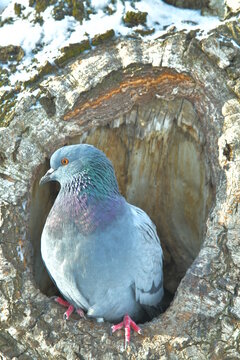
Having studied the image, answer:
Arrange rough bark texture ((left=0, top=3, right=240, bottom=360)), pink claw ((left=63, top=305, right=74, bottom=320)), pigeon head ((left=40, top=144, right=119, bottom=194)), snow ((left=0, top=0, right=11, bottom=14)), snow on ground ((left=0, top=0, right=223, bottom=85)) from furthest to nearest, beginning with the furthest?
snow ((left=0, top=0, right=11, bottom=14)), snow on ground ((left=0, top=0, right=223, bottom=85)), pigeon head ((left=40, top=144, right=119, bottom=194)), pink claw ((left=63, top=305, right=74, bottom=320)), rough bark texture ((left=0, top=3, right=240, bottom=360))

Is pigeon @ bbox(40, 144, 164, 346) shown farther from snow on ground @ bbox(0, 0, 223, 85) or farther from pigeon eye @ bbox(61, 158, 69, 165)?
snow on ground @ bbox(0, 0, 223, 85)

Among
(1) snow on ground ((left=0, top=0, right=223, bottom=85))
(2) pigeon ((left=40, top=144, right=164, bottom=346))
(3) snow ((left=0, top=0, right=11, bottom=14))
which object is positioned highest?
(3) snow ((left=0, top=0, right=11, bottom=14))

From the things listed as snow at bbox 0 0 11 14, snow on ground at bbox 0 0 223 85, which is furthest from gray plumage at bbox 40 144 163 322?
snow at bbox 0 0 11 14

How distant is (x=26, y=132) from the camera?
15.5 ft

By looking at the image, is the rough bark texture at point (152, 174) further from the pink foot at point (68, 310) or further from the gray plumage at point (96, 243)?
the gray plumage at point (96, 243)

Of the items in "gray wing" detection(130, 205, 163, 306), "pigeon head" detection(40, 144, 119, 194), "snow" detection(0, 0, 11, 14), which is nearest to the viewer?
"gray wing" detection(130, 205, 163, 306)

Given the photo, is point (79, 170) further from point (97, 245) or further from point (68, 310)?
point (68, 310)

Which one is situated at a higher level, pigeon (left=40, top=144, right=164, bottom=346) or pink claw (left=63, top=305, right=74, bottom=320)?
pigeon (left=40, top=144, right=164, bottom=346)

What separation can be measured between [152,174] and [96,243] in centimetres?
166

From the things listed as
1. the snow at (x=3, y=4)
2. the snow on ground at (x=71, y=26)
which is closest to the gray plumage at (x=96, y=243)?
the snow on ground at (x=71, y=26)

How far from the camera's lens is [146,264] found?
14.6 feet

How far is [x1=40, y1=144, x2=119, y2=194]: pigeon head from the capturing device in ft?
14.9

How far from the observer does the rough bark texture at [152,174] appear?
404cm

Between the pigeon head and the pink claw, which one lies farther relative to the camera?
the pigeon head
